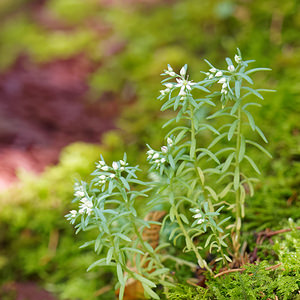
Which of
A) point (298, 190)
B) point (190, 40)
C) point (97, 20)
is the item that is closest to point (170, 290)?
Answer: point (298, 190)

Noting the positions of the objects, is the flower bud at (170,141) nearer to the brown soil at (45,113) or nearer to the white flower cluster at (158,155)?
the white flower cluster at (158,155)

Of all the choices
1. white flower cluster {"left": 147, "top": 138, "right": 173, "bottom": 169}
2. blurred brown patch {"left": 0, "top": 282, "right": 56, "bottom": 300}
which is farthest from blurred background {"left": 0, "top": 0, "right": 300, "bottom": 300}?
white flower cluster {"left": 147, "top": 138, "right": 173, "bottom": 169}

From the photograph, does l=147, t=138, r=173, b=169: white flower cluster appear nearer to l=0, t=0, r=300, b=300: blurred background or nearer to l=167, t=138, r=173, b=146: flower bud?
l=167, t=138, r=173, b=146: flower bud

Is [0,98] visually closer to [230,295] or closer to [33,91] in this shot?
[33,91]

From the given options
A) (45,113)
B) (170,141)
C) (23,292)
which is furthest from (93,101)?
(170,141)

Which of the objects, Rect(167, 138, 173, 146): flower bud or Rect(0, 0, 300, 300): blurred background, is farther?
Rect(0, 0, 300, 300): blurred background

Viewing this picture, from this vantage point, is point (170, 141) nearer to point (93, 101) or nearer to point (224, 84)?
point (224, 84)

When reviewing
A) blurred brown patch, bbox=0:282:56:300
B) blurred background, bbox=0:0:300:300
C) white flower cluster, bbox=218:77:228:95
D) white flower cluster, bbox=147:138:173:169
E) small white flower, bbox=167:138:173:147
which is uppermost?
blurred background, bbox=0:0:300:300

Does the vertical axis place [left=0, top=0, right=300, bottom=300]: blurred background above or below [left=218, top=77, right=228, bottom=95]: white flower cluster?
above
